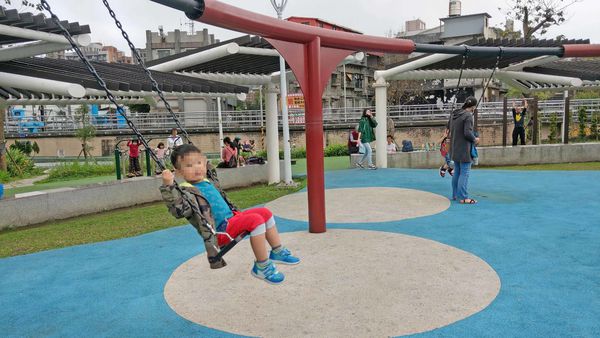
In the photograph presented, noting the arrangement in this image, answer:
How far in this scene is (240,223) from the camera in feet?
14.0

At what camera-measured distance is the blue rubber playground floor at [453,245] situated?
3943 mm

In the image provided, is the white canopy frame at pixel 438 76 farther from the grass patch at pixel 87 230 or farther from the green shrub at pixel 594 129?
the grass patch at pixel 87 230

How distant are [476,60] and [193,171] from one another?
1299 centimetres

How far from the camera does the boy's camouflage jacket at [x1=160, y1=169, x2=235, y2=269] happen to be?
12.1ft

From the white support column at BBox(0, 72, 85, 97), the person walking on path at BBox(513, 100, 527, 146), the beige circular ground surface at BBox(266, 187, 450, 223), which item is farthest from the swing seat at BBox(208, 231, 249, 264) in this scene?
the person walking on path at BBox(513, 100, 527, 146)

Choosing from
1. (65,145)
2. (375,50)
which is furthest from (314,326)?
(65,145)

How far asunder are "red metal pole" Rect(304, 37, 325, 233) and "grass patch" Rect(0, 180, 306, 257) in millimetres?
2908

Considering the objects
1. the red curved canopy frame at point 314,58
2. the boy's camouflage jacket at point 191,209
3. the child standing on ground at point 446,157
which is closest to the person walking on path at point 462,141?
the child standing on ground at point 446,157

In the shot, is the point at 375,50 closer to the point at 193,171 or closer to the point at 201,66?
the point at 193,171

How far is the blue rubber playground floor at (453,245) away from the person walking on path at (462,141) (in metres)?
0.51

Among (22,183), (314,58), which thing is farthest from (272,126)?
(22,183)

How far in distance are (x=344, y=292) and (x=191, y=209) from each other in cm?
180

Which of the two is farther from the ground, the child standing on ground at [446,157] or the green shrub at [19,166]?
the child standing on ground at [446,157]

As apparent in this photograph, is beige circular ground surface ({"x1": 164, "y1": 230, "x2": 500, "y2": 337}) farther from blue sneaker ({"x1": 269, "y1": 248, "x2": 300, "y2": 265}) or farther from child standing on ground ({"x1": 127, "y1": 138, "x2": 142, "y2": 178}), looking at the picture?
child standing on ground ({"x1": 127, "y1": 138, "x2": 142, "y2": 178})
